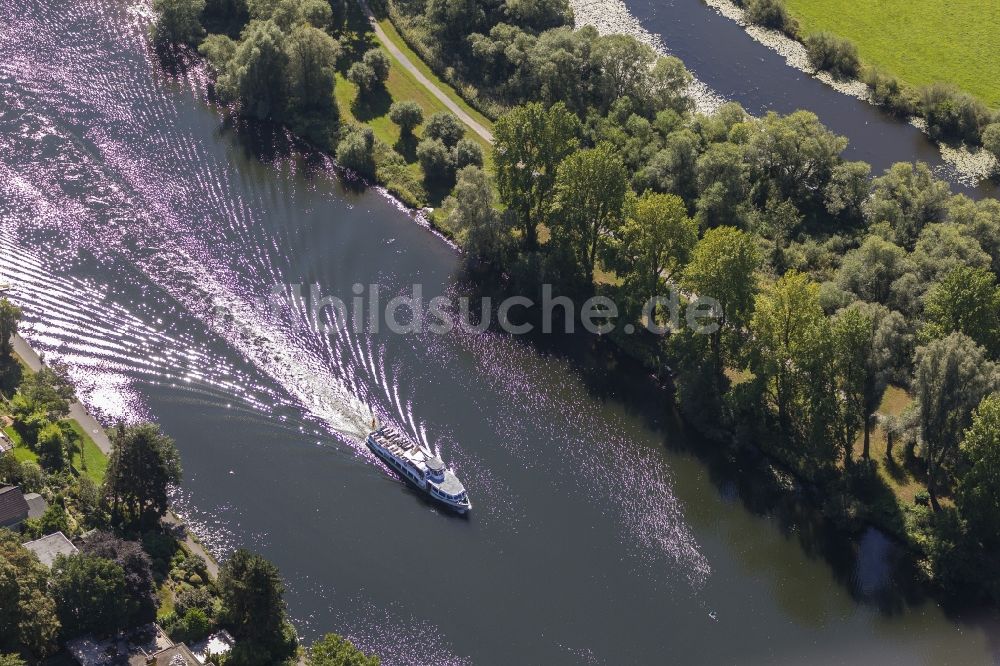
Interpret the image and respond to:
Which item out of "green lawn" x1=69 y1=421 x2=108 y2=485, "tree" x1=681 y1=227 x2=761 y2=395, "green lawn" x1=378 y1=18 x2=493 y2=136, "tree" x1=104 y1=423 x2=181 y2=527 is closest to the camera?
"tree" x1=104 y1=423 x2=181 y2=527

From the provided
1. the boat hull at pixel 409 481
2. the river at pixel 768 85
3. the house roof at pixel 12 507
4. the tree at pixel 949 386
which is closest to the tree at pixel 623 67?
the river at pixel 768 85

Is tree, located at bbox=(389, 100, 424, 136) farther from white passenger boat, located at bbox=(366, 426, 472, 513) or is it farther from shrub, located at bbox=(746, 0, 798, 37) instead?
shrub, located at bbox=(746, 0, 798, 37)

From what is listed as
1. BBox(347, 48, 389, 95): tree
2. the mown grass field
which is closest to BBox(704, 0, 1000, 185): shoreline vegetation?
the mown grass field

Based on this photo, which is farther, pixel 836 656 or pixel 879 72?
pixel 879 72

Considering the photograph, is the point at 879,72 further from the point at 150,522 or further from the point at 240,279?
the point at 150,522

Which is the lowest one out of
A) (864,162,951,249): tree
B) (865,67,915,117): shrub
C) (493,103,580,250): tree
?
(493,103,580,250): tree

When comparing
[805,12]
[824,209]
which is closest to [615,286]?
[824,209]

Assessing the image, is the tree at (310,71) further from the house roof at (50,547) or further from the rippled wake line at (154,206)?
the house roof at (50,547)
